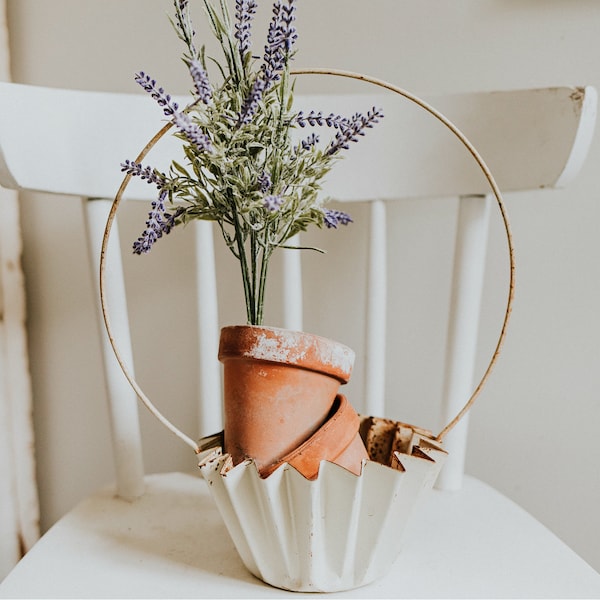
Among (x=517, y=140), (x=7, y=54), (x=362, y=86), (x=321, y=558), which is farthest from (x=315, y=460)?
(x=7, y=54)

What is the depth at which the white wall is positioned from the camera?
82 cm

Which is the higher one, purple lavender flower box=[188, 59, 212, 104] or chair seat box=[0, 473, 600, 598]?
purple lavender flower box=[188, 59, 212, 104]

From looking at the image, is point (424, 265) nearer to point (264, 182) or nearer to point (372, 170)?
point (372, 170)

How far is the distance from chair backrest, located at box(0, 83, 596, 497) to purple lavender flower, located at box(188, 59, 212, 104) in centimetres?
27

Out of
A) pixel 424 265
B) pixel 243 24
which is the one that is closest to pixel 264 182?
pixel 243 24

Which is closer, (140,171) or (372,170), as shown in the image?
(140,171)

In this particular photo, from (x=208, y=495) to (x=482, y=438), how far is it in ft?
1.35

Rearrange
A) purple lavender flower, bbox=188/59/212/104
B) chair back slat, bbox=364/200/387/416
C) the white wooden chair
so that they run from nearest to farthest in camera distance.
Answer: purple lavender flower, bbox=188/59/212/104 → the white wooden chair → chair back slat, bbox=364/200/387/416

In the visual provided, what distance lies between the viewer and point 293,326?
0.74m

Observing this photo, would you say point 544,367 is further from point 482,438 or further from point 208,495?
point 208,495

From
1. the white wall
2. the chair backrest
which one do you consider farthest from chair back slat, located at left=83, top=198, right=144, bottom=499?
the white wall

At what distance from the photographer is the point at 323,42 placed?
840 millimetres

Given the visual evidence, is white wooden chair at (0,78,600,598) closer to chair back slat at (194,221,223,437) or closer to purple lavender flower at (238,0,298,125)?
chair back slat at (194,221,223,437)

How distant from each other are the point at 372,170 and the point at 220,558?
0.43 meters
